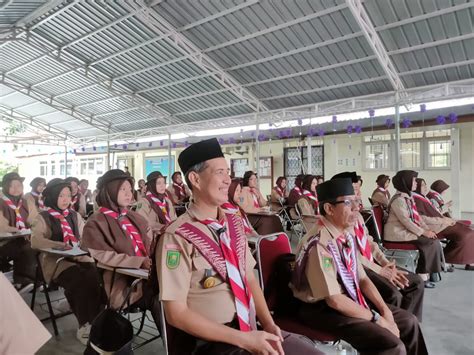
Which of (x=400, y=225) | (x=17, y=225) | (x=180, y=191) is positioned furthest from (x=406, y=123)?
(x=17, y=225)

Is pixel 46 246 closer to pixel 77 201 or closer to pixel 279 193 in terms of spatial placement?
pixel 77 201

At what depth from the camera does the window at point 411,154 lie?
411 inches

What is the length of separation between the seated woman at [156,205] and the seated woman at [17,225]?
1311mm

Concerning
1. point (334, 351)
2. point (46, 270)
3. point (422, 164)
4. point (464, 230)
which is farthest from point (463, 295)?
point (422, 164)

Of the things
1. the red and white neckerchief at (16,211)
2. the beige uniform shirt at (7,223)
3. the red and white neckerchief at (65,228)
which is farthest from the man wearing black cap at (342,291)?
the red and white neckerchief at (16,211)

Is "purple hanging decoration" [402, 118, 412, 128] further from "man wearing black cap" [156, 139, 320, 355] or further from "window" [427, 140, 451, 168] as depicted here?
"man wearing black cap" [156, 139, 320, 355]

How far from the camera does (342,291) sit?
1927 mm

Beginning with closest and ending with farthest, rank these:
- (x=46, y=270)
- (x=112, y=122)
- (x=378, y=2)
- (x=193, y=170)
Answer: (x=193, y=170) → (x=46, y=270) → (x=378, y=2) → (x=112, y=122)

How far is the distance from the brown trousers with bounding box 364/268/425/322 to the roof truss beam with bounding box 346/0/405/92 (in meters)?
4.47

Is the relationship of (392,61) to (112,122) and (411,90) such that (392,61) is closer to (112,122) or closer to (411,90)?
(411,90)

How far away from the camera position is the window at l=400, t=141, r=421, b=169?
10430 millimetres

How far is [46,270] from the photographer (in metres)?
3.05

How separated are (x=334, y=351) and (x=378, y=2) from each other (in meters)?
5.46

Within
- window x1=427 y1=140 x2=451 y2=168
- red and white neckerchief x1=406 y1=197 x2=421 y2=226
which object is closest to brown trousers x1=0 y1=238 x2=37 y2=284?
red and white neckerchief x1=406 y1=197 x2=421 y2=226
